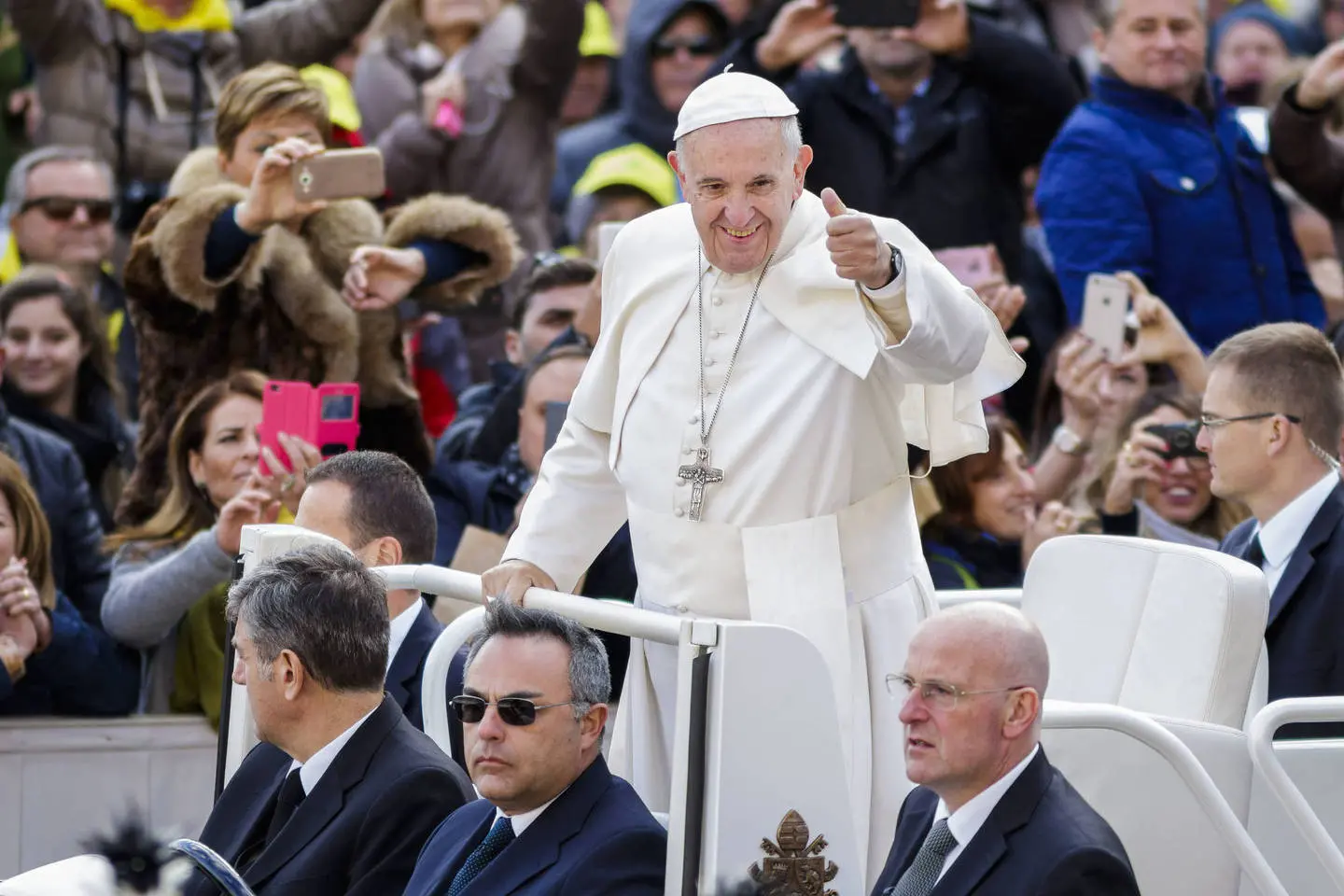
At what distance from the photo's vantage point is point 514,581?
428cm

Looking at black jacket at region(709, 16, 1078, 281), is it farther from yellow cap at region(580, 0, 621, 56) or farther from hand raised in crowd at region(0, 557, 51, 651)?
hand raised in crowd at region(0, 557, 51, 651)

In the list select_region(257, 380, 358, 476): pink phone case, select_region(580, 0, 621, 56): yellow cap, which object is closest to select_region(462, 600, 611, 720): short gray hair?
select_region(257, 380, 358, 476): pink phone case

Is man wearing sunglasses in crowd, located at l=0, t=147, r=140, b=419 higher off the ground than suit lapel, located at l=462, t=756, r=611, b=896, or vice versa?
man wearing sunglasses in crowd, located at l=0, t=147, r=140, b=419

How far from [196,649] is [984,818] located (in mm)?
3571

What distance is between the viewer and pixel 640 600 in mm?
4547

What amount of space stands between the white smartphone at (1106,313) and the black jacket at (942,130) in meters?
0.89

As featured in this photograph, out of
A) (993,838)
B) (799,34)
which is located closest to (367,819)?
(993,838)

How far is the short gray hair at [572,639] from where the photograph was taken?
3.83m

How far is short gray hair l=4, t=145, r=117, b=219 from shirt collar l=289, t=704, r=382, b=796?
165 inches

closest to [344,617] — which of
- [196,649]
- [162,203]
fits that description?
[196,649]

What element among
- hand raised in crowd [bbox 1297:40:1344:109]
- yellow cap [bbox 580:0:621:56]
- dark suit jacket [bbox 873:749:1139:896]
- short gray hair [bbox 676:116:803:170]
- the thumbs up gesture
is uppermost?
yellow cap [bbox 580:0:621:56]

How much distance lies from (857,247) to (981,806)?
962 mm

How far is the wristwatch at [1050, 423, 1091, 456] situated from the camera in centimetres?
732

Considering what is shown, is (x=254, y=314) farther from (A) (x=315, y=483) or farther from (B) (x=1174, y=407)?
(B) (x=1174, y=407)
